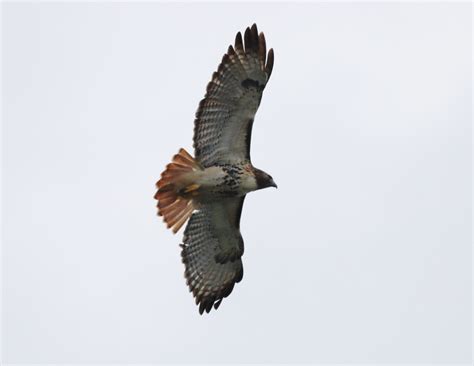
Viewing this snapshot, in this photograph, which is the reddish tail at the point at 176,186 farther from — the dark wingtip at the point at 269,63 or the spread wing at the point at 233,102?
the dark wingtip at the point at 269,63

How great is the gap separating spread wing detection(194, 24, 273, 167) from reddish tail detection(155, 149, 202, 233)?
0.69ft

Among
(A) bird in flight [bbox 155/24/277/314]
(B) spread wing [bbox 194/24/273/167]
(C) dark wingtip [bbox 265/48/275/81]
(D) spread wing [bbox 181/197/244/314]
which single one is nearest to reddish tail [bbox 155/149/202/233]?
(A) bird in flight [bbox 155/24/277/314]

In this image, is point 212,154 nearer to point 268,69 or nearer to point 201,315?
point 268,69

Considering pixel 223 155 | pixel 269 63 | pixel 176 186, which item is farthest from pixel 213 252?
pixel 269 63

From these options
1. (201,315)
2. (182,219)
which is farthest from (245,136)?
(201,315)

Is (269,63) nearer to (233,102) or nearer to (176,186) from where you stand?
(233,102)

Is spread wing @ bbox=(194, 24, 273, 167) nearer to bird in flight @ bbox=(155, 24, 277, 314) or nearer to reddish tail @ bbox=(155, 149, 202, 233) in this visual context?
bird in flight @ bbox=(155, 24, 277, 314)

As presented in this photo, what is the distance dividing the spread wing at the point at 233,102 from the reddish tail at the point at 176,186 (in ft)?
0.69

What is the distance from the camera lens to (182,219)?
16641 mm

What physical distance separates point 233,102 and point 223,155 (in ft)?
2.47

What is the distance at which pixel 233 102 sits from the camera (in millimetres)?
15945

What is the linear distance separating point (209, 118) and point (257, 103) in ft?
2.19

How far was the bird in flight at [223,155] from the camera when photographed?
15.9 meters

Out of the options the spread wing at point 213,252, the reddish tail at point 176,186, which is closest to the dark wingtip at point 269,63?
the reddish tail at point 176,186
